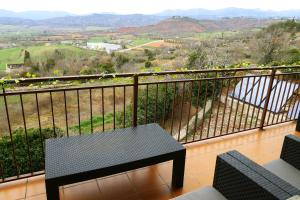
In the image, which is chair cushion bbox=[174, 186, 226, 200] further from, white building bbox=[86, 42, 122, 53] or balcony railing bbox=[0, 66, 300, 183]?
white building bbox=[86, 42, 122, 53]

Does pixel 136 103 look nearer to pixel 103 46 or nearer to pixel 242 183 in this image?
pixel 242 183

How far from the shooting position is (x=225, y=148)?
10.7ft

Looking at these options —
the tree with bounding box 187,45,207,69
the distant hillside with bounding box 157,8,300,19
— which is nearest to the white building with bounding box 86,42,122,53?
the tree with bounding box 187,45,207,69

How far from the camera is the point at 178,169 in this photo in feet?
7.64

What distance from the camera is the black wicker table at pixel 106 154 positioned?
1792 mm

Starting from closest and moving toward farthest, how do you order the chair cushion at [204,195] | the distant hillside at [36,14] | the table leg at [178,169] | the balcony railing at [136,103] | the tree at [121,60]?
the chair cushion at [204,195]
the table leg at [178,169]
the balcony railing at [136,103]
the tree at [121,60]
the distant hillside at [36,14]

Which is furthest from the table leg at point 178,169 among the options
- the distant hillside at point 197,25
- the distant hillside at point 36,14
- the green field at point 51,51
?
the distant hillside at point 36,14

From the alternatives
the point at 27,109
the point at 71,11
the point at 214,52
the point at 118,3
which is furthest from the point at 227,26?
the point at 27,109

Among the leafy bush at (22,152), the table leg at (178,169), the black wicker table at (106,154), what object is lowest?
the leafy bush at (22,152)

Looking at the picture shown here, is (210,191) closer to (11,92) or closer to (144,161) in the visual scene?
(144,161)

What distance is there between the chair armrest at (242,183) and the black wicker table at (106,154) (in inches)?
20.3

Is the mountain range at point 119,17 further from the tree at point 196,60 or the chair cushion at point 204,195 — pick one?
the chair cushion at point 204,195

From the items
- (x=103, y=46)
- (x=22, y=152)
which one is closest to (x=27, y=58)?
(x=103, y=46)

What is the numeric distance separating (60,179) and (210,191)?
1.15m
